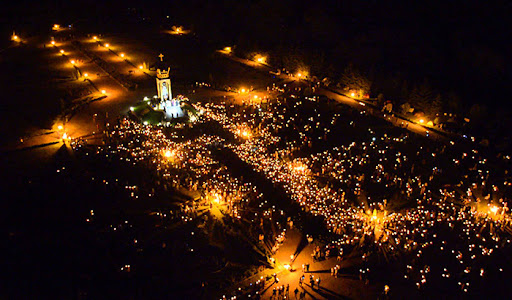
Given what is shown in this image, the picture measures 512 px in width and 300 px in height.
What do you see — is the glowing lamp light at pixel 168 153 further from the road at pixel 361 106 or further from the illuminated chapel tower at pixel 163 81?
the road at pixel 361 106

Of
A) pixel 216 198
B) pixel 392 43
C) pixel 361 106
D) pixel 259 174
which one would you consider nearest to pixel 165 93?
pixel 259 174

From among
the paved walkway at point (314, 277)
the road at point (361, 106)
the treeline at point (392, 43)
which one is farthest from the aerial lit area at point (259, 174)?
the treeline at point (392, 43)

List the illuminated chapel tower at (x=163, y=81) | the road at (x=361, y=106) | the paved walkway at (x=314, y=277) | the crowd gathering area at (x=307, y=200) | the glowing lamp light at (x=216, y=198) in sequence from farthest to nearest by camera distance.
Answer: the illuminated chapel tower at (x=163, y=81) < the road at (x=361, y=106) < the glowing lamp light at (x=216, y=198) < the crowd gathering area at (x=307, y=200) < the paved walkway at (x=314, y=277)

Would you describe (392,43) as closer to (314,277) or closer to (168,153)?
(168,153)

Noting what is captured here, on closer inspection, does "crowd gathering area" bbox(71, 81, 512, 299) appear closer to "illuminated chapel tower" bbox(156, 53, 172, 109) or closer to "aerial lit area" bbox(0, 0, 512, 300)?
"aerial lit area" bbox(0, 0, 512, 300)

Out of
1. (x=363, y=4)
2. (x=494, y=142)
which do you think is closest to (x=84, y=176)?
(x=494, y=142)

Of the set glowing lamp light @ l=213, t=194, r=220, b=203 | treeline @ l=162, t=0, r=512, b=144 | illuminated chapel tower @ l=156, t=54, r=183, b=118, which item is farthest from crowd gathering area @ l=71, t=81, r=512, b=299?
treeline @ l=162, t=0, r=512, b=144
